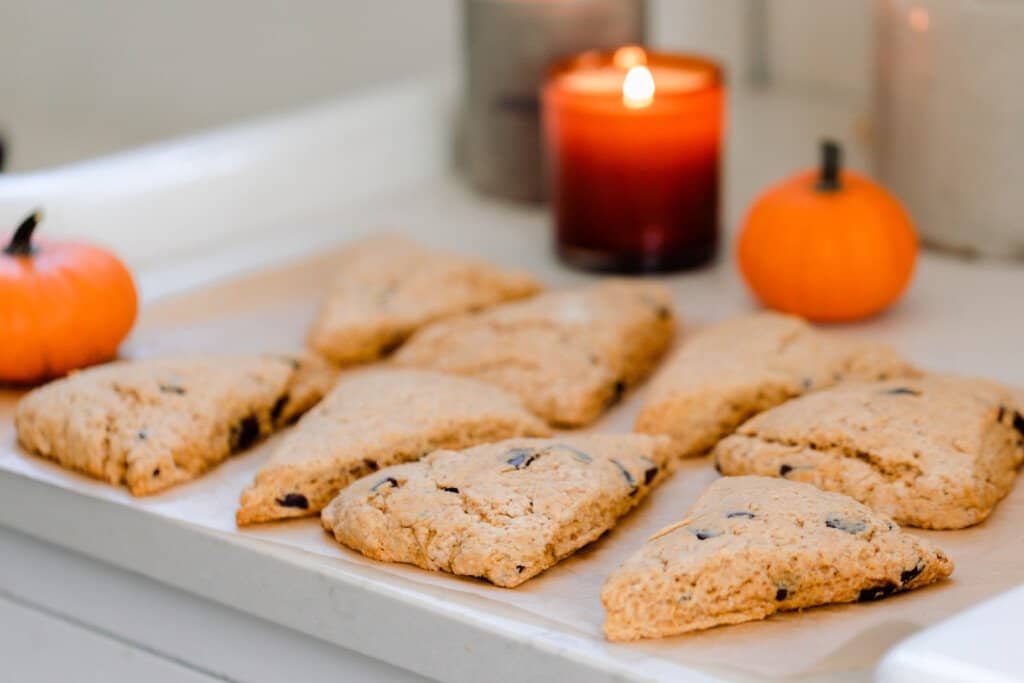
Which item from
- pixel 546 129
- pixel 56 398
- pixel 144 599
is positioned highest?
pixel 546 129

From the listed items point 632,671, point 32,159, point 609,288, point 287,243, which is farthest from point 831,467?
point 32,159

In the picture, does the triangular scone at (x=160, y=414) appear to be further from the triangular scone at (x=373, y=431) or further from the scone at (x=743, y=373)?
the scone at (x=743, y=373)

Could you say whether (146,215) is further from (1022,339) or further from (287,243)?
(1022,339)

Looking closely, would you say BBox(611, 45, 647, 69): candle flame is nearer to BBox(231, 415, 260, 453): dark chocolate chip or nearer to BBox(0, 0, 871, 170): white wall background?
BBox(0, 0, 871, 170): white wall background

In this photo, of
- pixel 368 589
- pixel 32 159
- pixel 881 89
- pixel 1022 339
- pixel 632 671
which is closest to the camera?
pixel 632 671

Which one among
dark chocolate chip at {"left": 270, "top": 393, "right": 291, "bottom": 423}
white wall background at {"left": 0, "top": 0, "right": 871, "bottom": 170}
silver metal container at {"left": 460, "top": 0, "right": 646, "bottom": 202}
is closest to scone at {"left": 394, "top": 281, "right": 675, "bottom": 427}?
dark chocolate chip at {"left": 270, "top": 393, "right": 291, "bottom": 423}

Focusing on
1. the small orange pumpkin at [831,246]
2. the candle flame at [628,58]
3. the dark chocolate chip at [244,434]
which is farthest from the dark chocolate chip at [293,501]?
the candle flame at [628,58]
